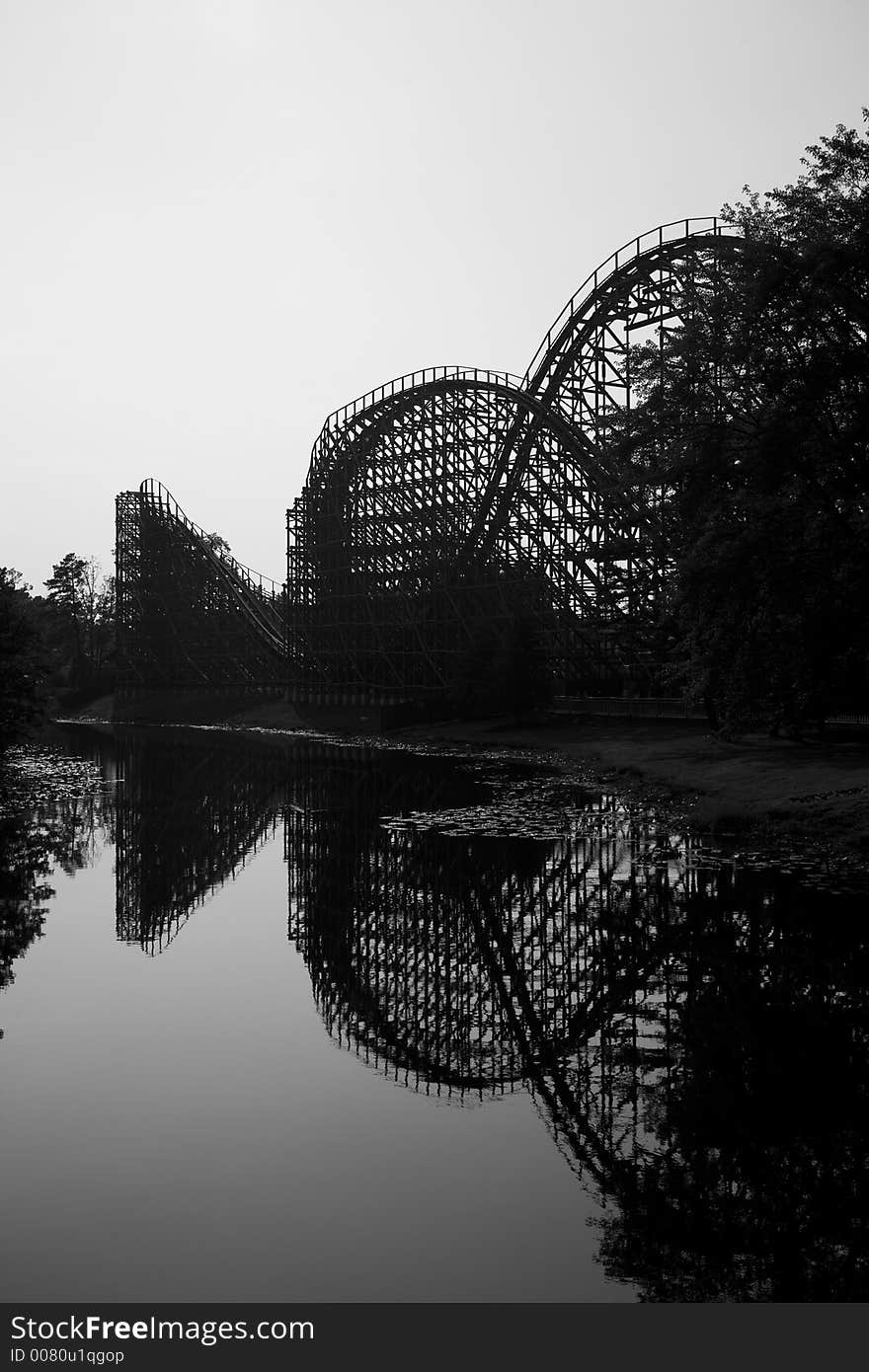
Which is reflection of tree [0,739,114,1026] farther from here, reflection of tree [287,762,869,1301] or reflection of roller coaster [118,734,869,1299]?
reflection of tree [287,762,869,1301]

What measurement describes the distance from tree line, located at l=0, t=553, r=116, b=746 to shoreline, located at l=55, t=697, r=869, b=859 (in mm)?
13122

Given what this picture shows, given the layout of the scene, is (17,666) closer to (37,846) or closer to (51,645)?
(37,846)

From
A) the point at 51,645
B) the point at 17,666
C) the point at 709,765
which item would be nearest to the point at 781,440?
the point at 709,765

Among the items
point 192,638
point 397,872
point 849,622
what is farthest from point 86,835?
point 192,638

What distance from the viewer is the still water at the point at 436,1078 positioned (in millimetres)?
5793

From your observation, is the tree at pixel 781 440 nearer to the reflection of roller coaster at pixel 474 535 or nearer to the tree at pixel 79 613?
the reflection of roller coaster at pixel 474 535

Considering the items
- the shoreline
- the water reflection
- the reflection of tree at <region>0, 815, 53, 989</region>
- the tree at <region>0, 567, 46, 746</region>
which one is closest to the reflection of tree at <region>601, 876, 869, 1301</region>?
the water reflection

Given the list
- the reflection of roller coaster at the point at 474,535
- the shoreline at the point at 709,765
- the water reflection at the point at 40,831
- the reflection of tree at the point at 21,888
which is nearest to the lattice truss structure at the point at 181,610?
the reflection of roller coaster at the point at 474,535

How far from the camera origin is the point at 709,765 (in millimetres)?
27734

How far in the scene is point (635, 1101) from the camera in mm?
7793

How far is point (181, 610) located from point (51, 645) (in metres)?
16.8

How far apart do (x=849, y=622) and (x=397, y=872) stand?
7330 mm

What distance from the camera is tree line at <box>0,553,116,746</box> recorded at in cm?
2606

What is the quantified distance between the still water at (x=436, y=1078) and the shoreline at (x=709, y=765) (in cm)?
226
